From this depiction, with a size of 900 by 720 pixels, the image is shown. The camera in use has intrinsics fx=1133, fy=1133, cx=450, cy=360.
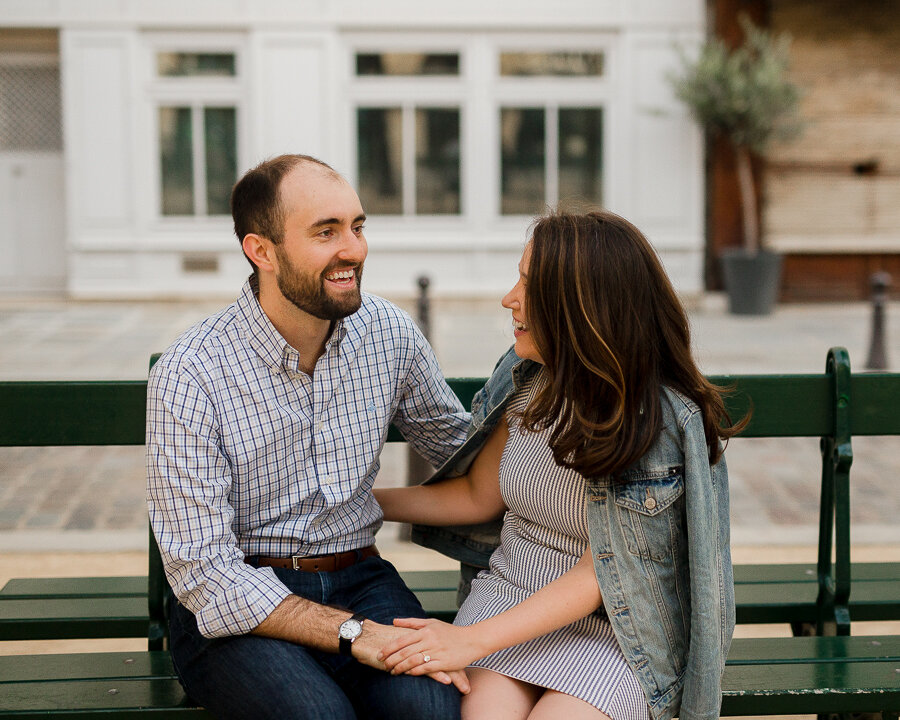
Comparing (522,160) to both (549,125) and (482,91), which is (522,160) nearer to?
(549,125)

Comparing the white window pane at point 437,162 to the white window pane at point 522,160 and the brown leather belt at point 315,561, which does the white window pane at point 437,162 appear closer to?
the white window pane at point 522,160

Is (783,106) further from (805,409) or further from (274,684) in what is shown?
(274,684)

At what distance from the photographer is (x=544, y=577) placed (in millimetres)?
2748

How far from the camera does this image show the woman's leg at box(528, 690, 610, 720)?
Answer: 8.16 feet

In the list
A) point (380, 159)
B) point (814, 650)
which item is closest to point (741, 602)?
point (814, 650)

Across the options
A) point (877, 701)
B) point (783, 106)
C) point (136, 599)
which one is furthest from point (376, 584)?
point (783, 106)

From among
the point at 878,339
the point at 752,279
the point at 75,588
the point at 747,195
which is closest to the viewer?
the point at 75,588

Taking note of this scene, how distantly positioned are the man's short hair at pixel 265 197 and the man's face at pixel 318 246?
18 millimetres

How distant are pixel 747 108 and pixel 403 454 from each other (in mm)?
9185

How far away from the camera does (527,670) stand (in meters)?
2.62

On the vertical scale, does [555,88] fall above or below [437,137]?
above

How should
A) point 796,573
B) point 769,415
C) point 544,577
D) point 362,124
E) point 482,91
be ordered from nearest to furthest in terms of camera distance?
point 544,577 < point 769,415 < point 796,573 < point 482,91 < point 362,124

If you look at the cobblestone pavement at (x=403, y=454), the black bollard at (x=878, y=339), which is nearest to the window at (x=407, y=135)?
the cobblestone pavement at (x=403, y=454)

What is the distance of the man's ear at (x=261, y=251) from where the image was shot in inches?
112
